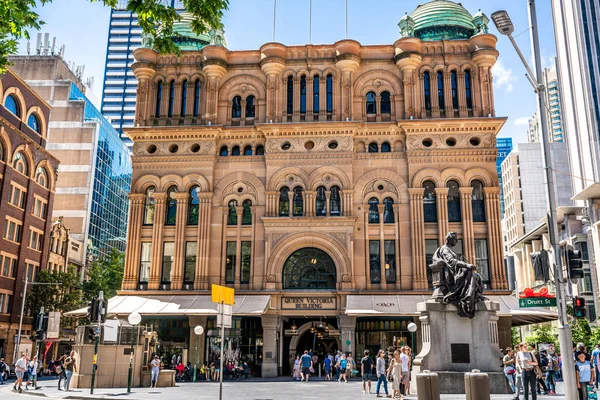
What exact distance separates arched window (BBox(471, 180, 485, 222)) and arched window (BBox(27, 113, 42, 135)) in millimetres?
41781

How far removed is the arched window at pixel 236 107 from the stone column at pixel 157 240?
8.06m

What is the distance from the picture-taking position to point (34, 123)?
55656 mm

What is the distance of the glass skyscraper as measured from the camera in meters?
153

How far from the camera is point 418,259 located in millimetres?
38031

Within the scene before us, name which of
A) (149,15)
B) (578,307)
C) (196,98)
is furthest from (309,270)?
(149,15)

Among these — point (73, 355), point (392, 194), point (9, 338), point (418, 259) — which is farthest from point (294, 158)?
point (9, 338)

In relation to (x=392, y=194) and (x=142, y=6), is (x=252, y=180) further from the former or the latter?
(x=142, y=6)

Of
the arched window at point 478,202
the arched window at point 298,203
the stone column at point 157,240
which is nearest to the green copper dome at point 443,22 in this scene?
the arched window at point 478,202

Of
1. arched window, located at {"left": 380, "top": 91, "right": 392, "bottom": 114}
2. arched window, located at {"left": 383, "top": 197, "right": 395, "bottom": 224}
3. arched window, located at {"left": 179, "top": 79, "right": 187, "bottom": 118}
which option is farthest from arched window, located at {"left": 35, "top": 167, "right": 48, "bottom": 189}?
arched window, located at {"left": 383, "top": 197, "right": 395, "bottom": 224}

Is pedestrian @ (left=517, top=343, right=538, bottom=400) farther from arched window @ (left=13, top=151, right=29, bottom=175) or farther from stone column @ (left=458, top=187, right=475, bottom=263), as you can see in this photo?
arched window @ (left=13, top=151, right=29, bottom=175)

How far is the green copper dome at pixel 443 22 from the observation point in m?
43.2

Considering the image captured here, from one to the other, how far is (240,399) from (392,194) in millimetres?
22094

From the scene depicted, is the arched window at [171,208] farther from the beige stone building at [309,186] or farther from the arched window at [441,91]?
the arched window at [441,91]

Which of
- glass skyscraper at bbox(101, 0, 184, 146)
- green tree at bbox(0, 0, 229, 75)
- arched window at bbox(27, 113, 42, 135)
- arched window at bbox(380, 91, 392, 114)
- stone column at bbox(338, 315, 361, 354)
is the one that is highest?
glass skyscraper at bbox(101, 0, 184, 146)
